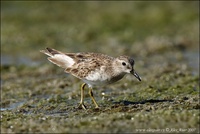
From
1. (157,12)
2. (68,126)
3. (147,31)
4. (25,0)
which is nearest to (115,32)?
(147,31)

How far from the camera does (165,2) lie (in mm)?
28141

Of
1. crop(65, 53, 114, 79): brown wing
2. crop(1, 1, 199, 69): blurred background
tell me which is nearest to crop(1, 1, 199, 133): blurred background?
crop(1, 1, 199, 69): blurred background

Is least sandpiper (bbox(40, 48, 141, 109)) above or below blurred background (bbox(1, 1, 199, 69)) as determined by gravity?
below

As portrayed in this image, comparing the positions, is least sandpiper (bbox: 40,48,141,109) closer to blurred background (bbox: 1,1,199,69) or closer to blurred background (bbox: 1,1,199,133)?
blurred background (bbox: 1,1,199,133)

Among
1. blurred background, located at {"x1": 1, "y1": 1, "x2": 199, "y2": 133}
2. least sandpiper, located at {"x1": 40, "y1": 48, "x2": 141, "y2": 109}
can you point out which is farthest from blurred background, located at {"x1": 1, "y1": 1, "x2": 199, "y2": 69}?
least sandpiper, located at {"x1": 40, "y1": 48, "x2": 141, "y2": 109}

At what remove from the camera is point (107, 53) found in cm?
2084

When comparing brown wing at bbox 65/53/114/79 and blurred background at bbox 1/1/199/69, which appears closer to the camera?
→ brown wing at bbox 65/53/114/79

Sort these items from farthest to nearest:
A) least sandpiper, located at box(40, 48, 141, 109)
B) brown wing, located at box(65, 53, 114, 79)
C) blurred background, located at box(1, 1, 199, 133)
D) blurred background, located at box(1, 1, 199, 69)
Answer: blurred background, located at box(1, 1, 199, 69) < brown wing, located at box(65, 53, 114, 79) < least sandpiper, located at box(40, 48, 141, 109) < blurred background, located at box(1, 1, 199, 133)

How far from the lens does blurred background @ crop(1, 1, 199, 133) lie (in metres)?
10.1

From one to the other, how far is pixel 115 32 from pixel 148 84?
31.0ft

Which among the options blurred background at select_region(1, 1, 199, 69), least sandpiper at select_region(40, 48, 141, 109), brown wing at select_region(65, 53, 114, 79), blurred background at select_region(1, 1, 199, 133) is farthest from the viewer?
blurred background at select_region(1, 1, 199, 69)

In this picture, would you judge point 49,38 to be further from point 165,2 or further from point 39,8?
point 165,2

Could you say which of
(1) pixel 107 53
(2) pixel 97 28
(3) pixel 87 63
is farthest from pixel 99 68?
(2) pixel 97 28

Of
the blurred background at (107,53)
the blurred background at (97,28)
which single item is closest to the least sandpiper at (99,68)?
the blurred background at (107,53)
